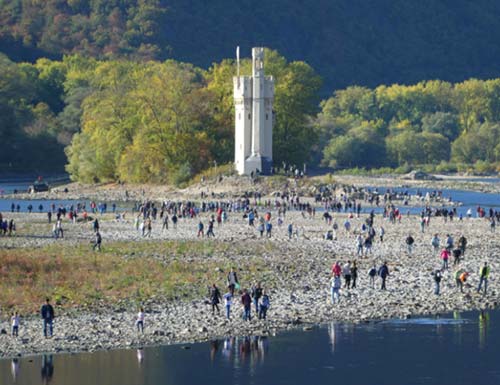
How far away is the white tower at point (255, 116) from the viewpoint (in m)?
98.4

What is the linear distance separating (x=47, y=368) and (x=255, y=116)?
63.6m

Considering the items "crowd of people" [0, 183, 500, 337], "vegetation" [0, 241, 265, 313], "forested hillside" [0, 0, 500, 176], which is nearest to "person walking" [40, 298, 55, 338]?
"crowd of people" [0, 183, 500, 337]

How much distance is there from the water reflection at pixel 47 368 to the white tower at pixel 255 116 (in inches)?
2473

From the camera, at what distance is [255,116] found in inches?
3880

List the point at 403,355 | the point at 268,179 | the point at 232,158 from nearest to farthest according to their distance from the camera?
1. the point at 403,355
2. the point at 268,179
3. the point at 232,158

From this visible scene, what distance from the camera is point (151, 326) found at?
39.7 metres

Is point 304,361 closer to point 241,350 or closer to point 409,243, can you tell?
point 241,350

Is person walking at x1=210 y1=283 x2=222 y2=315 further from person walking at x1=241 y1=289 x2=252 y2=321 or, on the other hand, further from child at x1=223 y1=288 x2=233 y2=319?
person walking at x1=241 y1=289 x2=252 y2=321

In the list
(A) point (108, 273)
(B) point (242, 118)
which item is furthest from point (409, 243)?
(B) point (242, 118)

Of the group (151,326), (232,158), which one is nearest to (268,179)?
(232,158)

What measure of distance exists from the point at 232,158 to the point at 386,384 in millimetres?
73157

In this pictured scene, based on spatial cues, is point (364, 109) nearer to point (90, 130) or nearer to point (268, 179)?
point (90, 130)

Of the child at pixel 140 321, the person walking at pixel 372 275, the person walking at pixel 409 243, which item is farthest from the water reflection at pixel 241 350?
the person walking at pixel 409 243

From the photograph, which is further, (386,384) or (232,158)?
(232,158)
